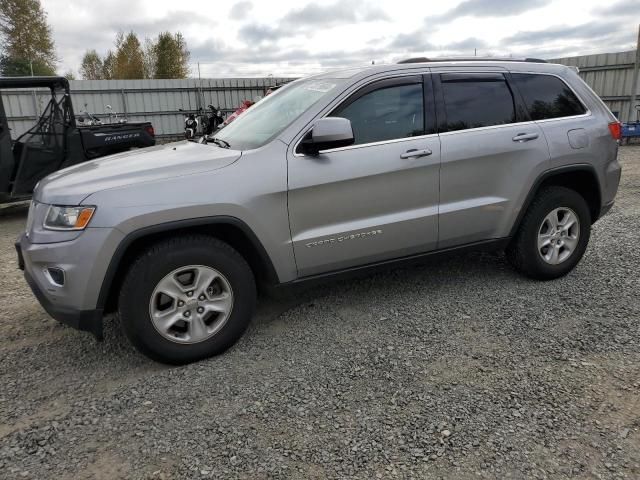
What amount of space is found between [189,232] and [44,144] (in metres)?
6.16

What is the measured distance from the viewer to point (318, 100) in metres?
3.59

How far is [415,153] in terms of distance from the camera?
368cm

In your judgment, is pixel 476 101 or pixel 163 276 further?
pixel 476 101

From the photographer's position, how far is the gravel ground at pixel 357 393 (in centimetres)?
239

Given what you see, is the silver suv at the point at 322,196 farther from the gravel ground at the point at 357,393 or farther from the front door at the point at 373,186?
the gravel ground at the point at 357,393

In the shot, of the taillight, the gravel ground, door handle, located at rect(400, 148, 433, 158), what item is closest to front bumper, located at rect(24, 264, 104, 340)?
the gravel ground

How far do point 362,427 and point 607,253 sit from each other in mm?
3840

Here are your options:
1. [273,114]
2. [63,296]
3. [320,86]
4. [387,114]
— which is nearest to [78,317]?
[63,296]

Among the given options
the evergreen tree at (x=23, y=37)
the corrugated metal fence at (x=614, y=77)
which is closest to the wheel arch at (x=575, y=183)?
the corrugated metal fence at (x=614, y=77)

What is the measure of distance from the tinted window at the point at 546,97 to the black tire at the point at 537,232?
0.65 meters

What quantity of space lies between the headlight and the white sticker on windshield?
1.81 m

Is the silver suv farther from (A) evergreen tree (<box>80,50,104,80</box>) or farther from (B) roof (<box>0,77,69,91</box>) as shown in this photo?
(A) evergreen tree (<box>80,50,104,80</box>)

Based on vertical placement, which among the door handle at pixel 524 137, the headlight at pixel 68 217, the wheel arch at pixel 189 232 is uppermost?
the door handle at pixel 524 137

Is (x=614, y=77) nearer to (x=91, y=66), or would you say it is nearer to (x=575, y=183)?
(x=575, y=183)
